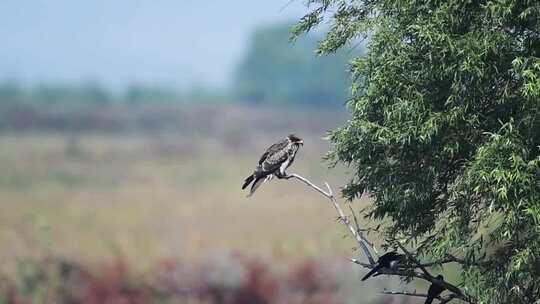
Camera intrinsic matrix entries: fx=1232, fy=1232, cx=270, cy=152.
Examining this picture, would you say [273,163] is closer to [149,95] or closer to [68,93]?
[68,93]

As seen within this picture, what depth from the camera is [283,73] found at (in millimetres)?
139125

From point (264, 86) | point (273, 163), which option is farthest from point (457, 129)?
point (264, 86)

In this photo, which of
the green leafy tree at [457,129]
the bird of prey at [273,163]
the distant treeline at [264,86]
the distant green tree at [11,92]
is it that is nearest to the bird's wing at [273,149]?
the bird of prey at [273,163]

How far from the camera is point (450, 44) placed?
376 inches

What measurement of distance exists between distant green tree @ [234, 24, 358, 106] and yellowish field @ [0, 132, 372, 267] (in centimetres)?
6339

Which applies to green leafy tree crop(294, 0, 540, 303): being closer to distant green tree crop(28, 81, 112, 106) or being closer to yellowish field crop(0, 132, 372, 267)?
yellowish field crop(0, 132, 372, 267)

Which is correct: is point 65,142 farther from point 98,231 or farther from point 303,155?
point 98,231

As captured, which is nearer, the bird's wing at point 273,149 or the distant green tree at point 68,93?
the bird's wing at point 273,149

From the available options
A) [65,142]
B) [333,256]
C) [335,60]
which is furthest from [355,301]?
[335,60]

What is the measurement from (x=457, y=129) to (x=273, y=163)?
2.43 meters

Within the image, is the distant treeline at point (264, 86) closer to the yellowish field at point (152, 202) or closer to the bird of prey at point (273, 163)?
the yellowish field at point (152, 202)

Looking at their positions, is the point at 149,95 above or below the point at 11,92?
above

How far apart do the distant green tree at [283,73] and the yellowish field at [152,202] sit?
208ft

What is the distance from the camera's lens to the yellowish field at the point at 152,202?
28.0 meters
